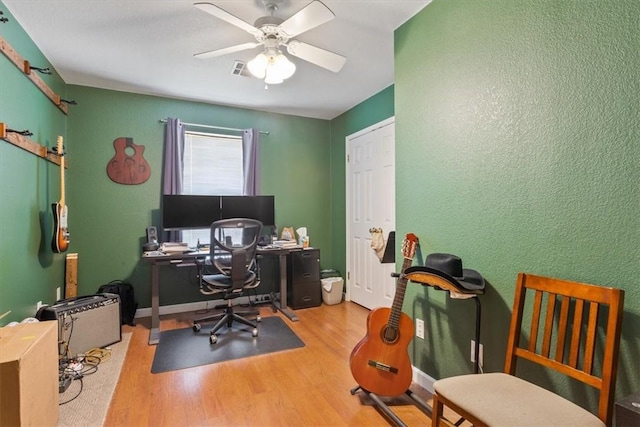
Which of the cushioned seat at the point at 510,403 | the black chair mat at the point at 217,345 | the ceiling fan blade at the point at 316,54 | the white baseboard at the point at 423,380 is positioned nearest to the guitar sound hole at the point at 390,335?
the white baseboard at the point at 423,380

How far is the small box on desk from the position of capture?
1.28m

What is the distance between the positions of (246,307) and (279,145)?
2.13m

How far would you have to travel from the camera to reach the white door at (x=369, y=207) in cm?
336

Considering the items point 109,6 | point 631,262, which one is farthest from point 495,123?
point 109,6

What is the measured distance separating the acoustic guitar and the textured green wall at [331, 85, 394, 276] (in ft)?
7.47

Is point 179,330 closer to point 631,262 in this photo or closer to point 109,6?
point 109,6

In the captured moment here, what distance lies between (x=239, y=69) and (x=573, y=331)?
9.74ft

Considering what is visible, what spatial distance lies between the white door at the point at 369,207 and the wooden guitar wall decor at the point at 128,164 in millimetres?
2420

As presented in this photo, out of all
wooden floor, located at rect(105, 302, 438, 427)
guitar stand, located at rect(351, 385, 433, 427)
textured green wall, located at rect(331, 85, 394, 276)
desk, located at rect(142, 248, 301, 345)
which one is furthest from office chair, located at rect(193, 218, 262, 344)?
textured green wall, located at rect(331, 85, 394, 276)

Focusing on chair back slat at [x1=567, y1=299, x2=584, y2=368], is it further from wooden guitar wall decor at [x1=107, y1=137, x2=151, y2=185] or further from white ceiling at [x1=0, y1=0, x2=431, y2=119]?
wooden guitar wall decor at [x1=107, y1=137, x2=151, y2=185]

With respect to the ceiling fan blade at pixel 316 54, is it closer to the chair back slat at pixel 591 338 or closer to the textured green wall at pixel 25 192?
the textured green wall at pixel 25 192

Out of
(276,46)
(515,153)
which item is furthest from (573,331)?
(276,46)

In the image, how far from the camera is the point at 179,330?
309 cm

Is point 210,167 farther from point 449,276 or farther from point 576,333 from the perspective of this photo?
point 576,333
